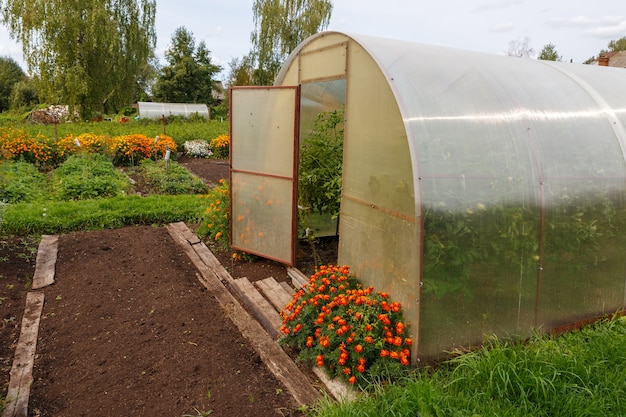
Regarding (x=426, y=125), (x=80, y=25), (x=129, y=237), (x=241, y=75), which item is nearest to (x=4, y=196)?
(x=129, y=237)

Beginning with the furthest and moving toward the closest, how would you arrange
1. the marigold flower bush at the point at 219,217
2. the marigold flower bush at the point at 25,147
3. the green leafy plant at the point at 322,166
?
the marigold flower bush at the point at 25,147 → the marigold flower bush at the point at 219,217 → the green leafy plant at the point at 322,166

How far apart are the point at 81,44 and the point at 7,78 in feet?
86.9

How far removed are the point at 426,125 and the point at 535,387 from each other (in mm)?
1862

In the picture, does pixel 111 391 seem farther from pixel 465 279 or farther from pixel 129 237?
pixel 129 237

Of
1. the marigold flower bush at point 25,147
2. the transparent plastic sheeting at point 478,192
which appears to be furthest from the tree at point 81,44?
the transparent plastic sheeting at point 478,192

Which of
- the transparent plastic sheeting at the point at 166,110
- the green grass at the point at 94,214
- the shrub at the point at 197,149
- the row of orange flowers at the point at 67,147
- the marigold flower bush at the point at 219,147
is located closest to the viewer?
the green grass at the point at 94,214

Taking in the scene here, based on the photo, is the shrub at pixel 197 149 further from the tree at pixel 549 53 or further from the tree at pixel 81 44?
the tree at pixel 549 53

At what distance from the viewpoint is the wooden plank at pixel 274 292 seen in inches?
175

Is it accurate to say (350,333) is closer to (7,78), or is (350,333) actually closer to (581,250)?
(581,250)

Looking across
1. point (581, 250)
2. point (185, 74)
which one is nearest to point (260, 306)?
point (581, 250)

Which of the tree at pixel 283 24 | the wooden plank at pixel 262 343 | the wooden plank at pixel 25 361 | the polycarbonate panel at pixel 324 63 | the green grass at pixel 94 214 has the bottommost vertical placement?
the wooden plank at pixel 25 361

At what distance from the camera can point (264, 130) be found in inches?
201

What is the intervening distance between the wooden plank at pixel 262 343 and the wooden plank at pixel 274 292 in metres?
0.31

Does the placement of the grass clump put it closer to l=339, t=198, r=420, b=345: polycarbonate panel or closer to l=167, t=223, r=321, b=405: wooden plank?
l=167, t=223, r=321, b=405: wooden plank
